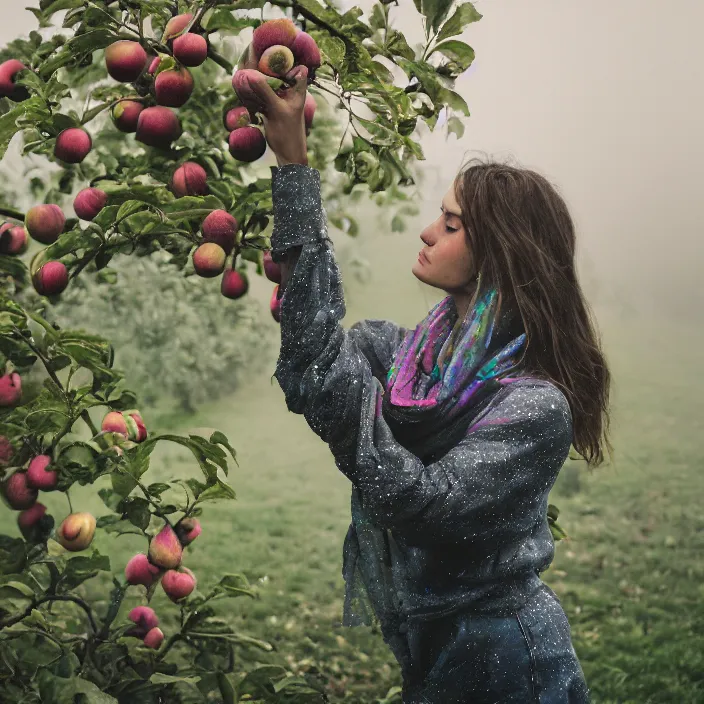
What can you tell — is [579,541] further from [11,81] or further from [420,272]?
[11,81]

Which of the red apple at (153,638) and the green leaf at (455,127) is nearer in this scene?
the green leaf at (455,127)

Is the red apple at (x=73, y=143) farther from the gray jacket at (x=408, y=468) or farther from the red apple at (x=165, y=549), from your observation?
the red apple at (x=165, y=549)

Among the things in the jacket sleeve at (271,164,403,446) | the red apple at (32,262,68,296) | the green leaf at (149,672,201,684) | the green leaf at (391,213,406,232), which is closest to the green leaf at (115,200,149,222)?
the red apple at (32,262,68,296)

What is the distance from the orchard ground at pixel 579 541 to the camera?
2.56 m

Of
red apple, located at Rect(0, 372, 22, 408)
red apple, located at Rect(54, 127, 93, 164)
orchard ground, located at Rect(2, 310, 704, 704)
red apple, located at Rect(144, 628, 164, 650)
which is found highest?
red apple, located at Rect(54, 127, 93, 164)

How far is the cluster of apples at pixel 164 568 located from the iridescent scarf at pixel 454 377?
0.35 metres

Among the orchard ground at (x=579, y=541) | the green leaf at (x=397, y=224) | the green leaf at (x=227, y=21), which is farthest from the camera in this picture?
the orchard ground at (x=579, y=541)

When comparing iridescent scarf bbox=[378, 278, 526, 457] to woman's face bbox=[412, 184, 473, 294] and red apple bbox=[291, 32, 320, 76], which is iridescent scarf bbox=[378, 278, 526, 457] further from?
red apple bbox=[291, 32, 320, 76]

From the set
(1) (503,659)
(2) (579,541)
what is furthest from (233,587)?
(2) (579,541)

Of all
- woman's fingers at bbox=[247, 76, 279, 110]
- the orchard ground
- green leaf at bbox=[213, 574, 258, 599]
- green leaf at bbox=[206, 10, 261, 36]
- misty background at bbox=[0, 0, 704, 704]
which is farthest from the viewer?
misty background at bbox=[0, 0, 704, 704]

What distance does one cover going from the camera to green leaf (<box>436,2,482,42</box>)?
1024mm

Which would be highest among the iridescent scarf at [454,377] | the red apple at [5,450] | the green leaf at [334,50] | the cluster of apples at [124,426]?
the green leaf at [334,50]

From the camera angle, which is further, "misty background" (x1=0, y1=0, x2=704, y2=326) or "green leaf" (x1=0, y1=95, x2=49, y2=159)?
"misty background" (x1=0, y1=0, x2=704, y2=326)

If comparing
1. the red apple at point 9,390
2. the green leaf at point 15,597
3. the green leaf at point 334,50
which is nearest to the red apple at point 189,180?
the green leaf at point 334,50
